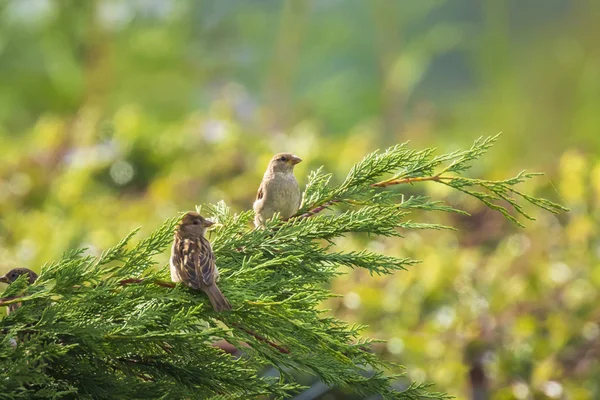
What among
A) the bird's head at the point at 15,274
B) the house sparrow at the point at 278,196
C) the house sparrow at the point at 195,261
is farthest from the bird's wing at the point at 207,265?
the house sparrow at the point at 278,196

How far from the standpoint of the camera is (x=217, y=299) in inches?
47.2

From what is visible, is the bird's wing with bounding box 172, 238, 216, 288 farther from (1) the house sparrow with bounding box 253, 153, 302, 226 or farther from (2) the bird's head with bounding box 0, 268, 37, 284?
(1) the house sparrow with bounding box 253, 153, 302, 226

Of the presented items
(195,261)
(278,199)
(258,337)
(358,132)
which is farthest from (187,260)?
(358,132)

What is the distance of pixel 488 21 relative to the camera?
865cm

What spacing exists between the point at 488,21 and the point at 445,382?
6218 mm

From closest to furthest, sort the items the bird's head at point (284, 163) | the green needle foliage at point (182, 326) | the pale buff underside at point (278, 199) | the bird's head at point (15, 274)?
the green needle foliage at point (182, 326) < the bird's head at point (15, 274) < the pale buff underside at point (278, 199) < the bird's head at point (284, 163)

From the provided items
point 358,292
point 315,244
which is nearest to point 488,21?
point 358,292

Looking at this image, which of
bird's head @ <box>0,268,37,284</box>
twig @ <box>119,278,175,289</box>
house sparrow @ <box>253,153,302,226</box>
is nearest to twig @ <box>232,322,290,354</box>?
twig @ <box>119,278,175,289</box>

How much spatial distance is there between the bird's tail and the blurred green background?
2.86 ft

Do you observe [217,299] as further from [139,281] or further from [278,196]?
[278,196]

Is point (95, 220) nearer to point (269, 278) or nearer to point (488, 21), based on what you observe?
point (269, 278)

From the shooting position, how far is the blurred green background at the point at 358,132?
124 inches

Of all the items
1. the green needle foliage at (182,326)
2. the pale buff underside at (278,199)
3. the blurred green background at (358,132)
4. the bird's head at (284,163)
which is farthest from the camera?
the blurred green background at (358,132)

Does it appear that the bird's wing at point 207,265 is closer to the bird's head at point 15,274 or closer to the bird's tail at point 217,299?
the bird's tail at point 217,299
